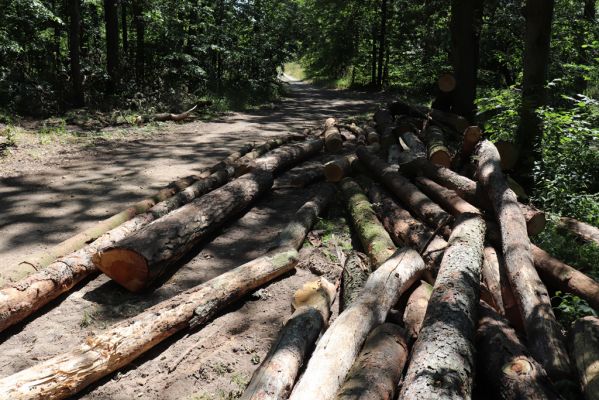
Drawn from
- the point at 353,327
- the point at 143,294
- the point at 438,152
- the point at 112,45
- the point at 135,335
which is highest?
the point at 112,45

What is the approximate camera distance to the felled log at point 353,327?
9.03 ft

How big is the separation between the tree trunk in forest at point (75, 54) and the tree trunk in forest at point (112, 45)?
1.47 meters

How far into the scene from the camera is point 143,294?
4578mm

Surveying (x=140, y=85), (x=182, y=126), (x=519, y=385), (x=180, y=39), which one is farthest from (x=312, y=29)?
(x=519, y=385)

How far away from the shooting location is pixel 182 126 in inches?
539

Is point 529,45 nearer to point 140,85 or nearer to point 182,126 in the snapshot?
point 182,126

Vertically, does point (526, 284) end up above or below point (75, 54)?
below

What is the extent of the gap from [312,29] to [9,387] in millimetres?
34008

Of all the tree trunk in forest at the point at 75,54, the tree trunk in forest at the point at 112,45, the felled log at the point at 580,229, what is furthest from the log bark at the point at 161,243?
the tree trunk in forest at the point at 112,45

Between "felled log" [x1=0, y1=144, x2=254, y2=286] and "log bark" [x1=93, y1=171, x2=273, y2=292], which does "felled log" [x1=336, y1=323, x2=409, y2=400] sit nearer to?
"log bark" [x1=93, y1=171, x2=273, y2=292]

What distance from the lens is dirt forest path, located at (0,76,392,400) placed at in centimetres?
350

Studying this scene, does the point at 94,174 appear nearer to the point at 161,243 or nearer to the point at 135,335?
the point at 161,243

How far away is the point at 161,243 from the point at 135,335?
1.27 meters

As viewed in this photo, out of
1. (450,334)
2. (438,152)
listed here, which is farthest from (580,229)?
(450,334)
